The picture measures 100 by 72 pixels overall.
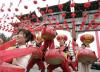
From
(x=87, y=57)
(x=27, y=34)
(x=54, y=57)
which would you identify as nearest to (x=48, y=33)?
(x=54, y=57)

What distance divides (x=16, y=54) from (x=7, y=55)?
0.08 meters

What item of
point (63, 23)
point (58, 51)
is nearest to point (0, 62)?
point (58, 51)

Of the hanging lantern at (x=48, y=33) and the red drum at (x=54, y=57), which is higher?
the hanging lantern at (x=48, y=33)

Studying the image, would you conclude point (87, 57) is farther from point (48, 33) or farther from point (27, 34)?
point (27, 34)

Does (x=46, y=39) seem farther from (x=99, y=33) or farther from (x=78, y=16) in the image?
(x=78, y=16)

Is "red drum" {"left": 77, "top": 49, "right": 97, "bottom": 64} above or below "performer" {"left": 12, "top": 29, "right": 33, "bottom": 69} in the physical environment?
below

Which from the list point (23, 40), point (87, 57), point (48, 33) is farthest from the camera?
point (48, 33)

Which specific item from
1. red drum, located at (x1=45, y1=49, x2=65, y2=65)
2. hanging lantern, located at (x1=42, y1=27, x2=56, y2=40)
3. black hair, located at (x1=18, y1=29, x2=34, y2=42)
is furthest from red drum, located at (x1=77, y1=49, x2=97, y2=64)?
black hair, located at (x1=18, y1=29, x2=34, y2=42)

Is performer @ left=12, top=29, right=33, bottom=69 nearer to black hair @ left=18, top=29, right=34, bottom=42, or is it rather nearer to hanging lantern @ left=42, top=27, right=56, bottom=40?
black hair @ left=18, top=29, right=34, bottom=42

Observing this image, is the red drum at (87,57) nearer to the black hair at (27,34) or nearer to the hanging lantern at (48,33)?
the hanging lantern at (48,33)

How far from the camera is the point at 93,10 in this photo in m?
17.3

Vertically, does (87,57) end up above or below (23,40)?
below

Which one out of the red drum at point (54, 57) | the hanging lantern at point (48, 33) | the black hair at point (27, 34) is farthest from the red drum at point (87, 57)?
the black hair at point (27, 34)

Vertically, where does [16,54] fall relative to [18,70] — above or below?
above
